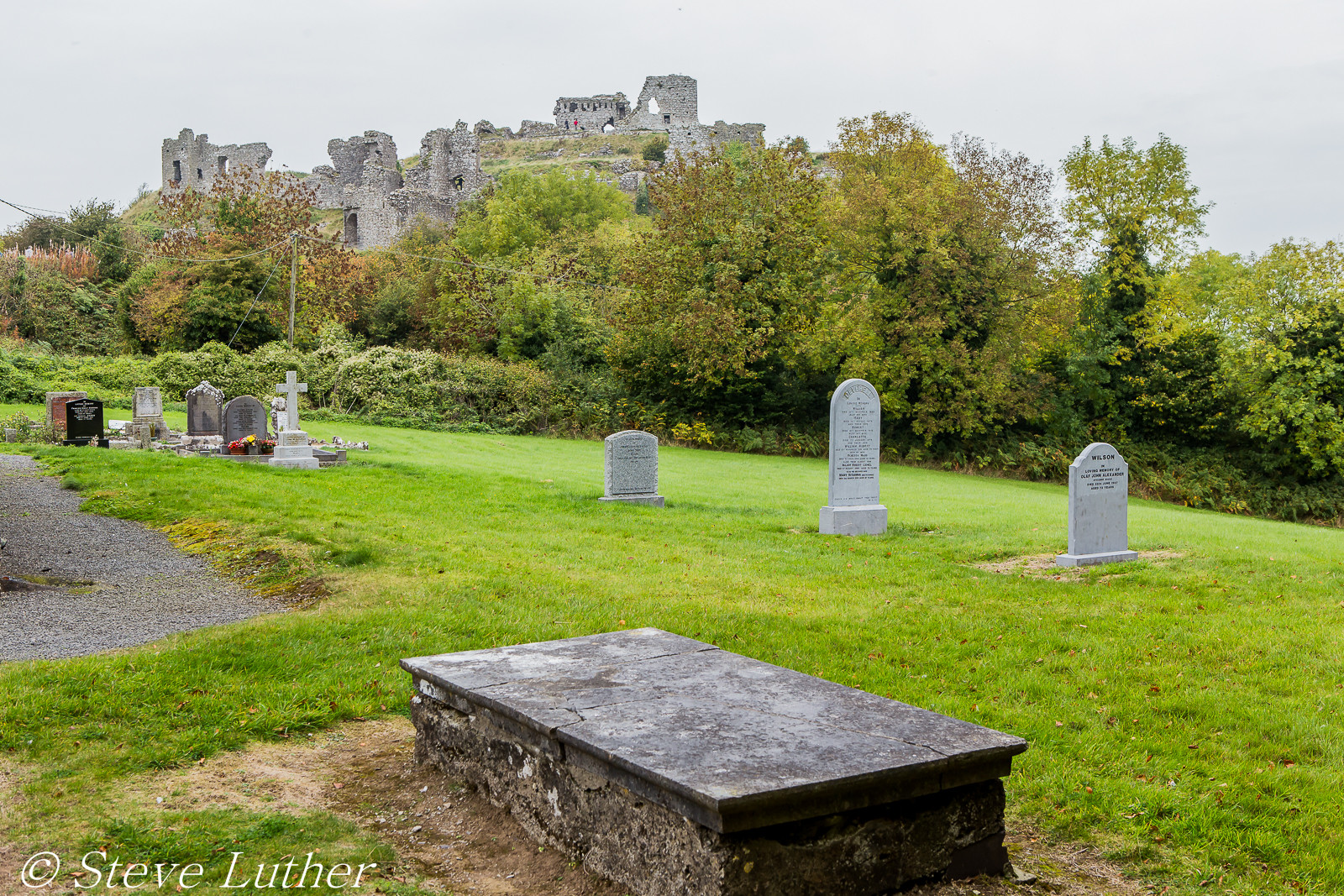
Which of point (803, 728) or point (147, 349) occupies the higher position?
point (147, 349)

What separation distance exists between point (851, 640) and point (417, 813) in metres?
3.46

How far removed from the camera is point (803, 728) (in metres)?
3.50

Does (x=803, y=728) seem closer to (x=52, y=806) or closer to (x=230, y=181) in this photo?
(x=52, y=806)

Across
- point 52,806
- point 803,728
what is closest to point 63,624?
point 52,806

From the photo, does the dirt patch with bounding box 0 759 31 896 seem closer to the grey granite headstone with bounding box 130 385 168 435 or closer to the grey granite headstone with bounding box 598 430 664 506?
the grey granite headstone with bounding box 598 430 664 506

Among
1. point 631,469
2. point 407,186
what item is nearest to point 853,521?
point 631,469

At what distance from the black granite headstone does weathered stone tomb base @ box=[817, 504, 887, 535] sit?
48.3 feet

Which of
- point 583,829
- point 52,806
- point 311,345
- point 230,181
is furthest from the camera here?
point 230,181

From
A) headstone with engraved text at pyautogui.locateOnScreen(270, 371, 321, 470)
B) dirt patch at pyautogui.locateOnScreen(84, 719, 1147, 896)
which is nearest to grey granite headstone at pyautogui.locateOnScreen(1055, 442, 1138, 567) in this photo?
dirt patch at pyautogui.locateOnScreen(84, 719, 1147, 896)

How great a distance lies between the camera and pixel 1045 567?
1002 cm

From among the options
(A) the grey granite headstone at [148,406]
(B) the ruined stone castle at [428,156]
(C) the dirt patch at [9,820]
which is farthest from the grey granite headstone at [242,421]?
(B) the ruined stone castle at [428,156]

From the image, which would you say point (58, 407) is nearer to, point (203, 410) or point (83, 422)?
point (83, 422)

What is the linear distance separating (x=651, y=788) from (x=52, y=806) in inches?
97.9
